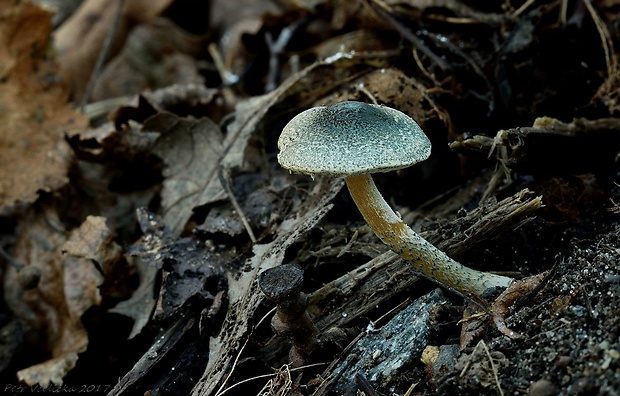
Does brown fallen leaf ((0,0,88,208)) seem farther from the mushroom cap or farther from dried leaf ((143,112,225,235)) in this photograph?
the mushroom cap

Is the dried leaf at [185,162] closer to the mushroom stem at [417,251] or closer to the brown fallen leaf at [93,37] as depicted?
the mushroom stem at [417,251]

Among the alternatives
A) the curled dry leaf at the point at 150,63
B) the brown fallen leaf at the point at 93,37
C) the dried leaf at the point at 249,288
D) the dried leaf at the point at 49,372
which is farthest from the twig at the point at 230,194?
the brown fallen leaf at the point at 93,37

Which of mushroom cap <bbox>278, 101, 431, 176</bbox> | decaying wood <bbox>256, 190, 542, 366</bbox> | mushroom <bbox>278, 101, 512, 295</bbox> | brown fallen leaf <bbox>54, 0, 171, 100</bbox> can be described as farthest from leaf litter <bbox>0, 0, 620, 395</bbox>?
brown fallen leaf <bbox>54, 0, 171, 100</bbox>

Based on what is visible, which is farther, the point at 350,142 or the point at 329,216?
the point at 329,216

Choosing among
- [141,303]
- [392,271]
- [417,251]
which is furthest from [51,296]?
[417,251]

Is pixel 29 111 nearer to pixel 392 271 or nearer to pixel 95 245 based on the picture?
pixel 95 245
